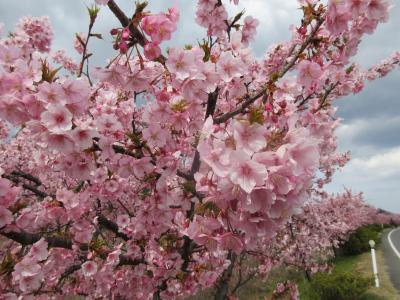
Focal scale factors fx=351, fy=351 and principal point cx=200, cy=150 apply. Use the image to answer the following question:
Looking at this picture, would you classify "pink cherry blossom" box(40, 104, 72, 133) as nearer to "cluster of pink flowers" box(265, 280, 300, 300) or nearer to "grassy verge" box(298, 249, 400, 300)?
"cluster of pink flowers" box(265, 280, 300, 300)

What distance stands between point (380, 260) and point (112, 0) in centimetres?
2196

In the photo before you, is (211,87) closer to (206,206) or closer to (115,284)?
(206,206)

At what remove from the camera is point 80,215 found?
3.92 m

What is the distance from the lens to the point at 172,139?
292 cm

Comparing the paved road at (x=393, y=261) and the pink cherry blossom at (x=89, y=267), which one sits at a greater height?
the paved road at (x=393, y=261)

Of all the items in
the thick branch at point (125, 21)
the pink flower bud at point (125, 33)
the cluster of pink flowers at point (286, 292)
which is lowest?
the cluster of pink flowers at point (286, 292)

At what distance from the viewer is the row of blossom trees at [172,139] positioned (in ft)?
5.16

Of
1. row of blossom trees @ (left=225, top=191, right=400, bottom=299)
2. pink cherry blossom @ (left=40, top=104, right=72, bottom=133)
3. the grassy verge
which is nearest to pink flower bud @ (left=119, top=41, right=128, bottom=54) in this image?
pink cherry blossom @ (left=40, top=104, right=72, bottom=133)

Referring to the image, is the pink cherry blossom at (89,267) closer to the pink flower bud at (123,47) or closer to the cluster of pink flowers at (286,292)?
the pink flower bud at (123,47)

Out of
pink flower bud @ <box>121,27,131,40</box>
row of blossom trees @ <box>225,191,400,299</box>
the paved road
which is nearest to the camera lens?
pink flower bud @ <box>121,27,131,40</box>

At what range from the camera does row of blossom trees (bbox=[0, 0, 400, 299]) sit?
157cm

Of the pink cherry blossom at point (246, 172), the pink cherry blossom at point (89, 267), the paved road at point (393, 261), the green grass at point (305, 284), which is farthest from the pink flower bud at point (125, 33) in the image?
the paved road at point (393, 261)

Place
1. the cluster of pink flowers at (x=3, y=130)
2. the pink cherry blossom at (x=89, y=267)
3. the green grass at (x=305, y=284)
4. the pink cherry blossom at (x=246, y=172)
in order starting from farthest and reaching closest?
the green grass at (x=305, y=284) → the cluster of pink flowers at (x=3, y=130) → the pink cherry blossom at (x=89, y=267) → the pink cherry blossom at (x=246, y=172)

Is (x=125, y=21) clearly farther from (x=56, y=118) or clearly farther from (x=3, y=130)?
(x=3, y=130)
